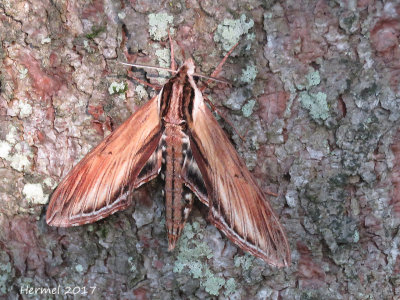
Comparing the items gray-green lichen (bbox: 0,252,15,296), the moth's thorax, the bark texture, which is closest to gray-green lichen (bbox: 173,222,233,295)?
the bark texture

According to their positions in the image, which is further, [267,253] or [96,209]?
[96,209]

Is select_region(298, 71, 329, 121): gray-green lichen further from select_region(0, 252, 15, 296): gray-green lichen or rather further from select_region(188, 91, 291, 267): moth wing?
select_region(0, 252, 15, 296): gray-green lichen

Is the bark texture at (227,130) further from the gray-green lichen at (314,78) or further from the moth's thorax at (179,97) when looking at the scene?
the moth's thorax at (179,97)

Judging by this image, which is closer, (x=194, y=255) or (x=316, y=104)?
(x=316, y=104)

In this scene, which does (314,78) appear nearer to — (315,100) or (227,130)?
(315,100)

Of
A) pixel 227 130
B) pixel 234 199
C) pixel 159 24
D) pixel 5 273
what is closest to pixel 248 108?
pixel 227 130

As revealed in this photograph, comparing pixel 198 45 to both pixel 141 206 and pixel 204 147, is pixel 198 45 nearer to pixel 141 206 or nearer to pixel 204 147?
pixel 204 147

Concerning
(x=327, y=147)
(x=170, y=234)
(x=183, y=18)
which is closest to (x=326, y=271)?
(x=327, y=147)
